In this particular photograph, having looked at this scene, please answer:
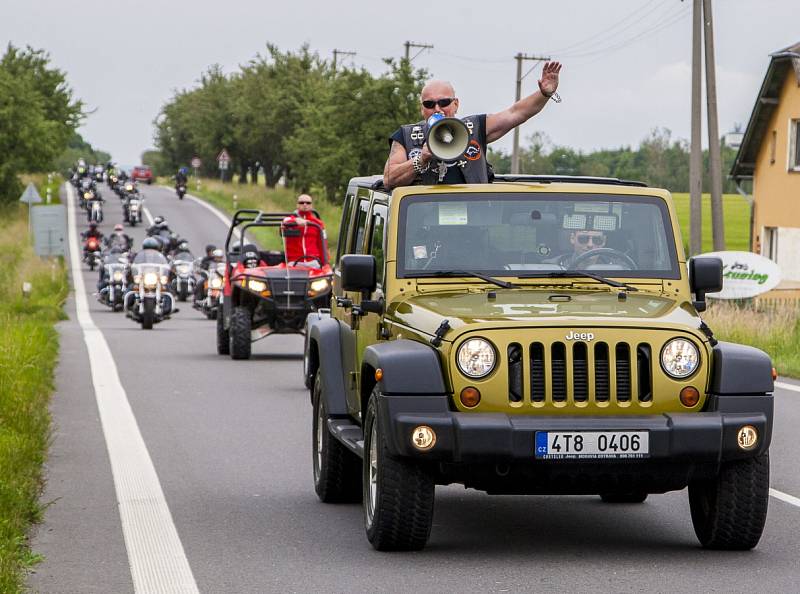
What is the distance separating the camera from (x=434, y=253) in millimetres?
8797

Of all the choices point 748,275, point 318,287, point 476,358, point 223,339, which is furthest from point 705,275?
point 748,275

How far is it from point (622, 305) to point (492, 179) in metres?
1.69

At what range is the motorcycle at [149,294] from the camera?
30.6 meters

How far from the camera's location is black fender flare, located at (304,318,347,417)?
937 cm

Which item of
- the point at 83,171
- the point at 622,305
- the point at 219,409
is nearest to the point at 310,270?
the point at 219,409

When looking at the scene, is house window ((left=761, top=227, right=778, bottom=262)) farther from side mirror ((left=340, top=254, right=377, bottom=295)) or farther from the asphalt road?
side mirror ((left=340, top=254, right=377, bottom=295))

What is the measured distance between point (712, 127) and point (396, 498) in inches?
1142

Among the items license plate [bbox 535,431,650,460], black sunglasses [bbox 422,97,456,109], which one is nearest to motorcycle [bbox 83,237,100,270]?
black sunglasses [bbox 422,97,456,109]

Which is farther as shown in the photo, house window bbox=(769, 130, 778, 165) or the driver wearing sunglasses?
house window bbox=(769, 130, 778, 165)

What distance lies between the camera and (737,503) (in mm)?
7793

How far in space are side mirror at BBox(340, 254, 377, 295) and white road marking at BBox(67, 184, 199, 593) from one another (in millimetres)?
1476

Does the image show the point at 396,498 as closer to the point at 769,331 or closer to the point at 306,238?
the point at 306,238

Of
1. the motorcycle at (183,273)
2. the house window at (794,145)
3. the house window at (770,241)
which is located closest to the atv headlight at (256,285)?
the motorcycle at (183,273)

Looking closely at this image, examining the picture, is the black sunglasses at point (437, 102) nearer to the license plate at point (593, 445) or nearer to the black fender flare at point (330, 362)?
the black fender flare at point (330, 362)
